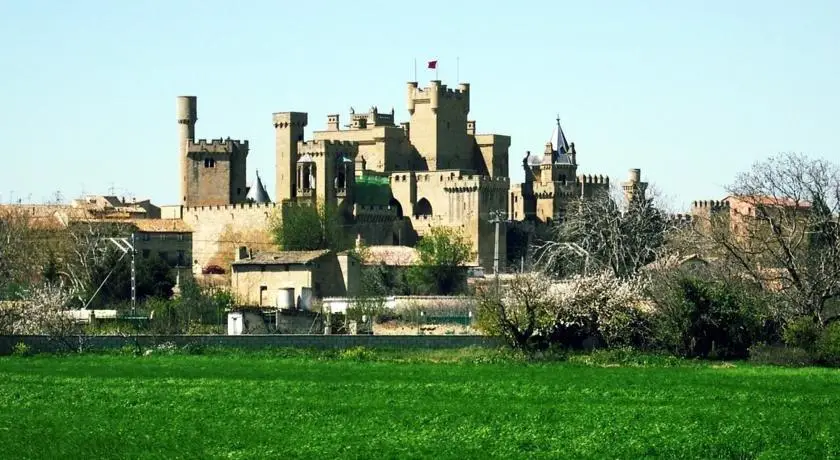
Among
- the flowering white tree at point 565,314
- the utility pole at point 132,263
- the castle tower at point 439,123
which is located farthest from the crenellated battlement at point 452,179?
the flowering white tree at point 565,314

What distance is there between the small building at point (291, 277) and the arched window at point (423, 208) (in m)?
24.1

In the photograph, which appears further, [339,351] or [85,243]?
[85,243]

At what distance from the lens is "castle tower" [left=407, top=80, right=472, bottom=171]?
4281 inches

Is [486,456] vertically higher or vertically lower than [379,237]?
lower

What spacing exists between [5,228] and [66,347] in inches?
1598

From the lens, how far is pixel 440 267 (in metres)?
85.9

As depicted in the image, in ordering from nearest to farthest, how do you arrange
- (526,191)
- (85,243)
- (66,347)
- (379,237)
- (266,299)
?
(66,347) < (266,299) < (85,243) < (379,237) < (526,191)

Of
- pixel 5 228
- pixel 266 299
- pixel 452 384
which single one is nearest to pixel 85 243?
pixel 5 228

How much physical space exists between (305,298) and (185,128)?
36.1 metres

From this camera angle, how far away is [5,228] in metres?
90.4

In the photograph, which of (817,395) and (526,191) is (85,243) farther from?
(817,395)

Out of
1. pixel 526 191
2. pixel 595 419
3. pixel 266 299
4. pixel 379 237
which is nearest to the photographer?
pixel 595 419

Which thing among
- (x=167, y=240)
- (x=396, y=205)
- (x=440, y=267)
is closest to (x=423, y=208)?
(x=396, y=205)

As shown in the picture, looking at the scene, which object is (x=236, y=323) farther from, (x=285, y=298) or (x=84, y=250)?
(x=84, y=250)
